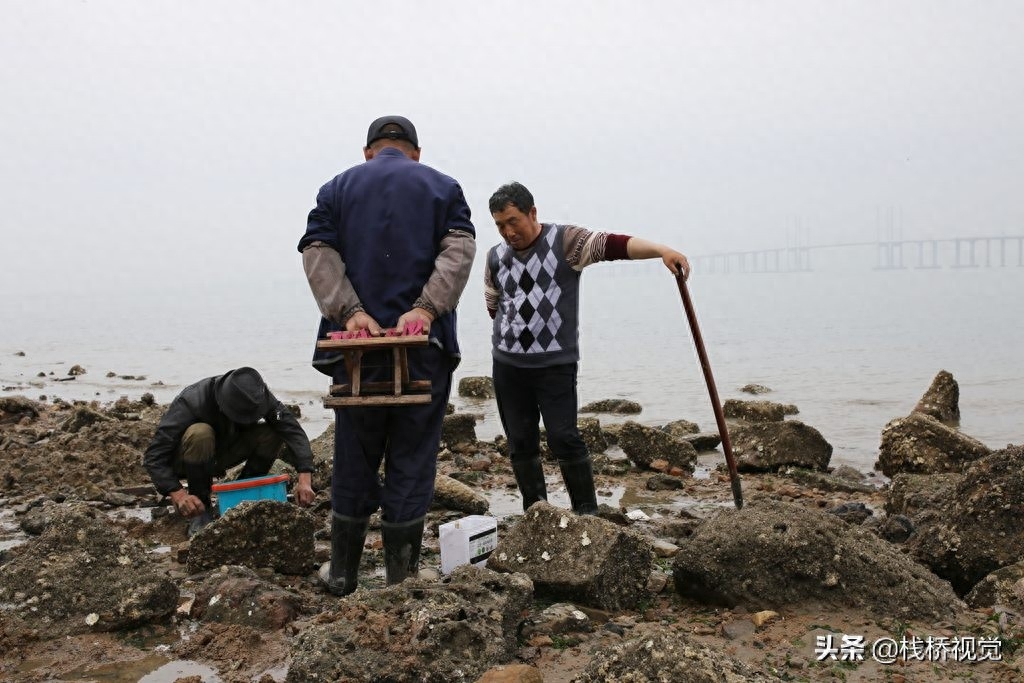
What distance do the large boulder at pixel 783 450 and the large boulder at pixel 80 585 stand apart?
519cm

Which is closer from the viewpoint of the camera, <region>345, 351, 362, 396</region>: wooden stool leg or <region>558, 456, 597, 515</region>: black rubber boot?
<region>345, 351, 362, 396</region>: wooden stool leg

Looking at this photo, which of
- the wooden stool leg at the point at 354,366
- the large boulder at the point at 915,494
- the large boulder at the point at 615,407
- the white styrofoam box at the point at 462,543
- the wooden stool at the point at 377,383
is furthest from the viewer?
the large boulder at the point at 615,407

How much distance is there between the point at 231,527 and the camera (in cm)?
423

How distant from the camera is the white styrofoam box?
4.18 metres

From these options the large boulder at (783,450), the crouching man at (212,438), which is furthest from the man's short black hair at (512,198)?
the large boulder at (783,450)

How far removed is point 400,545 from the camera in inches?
144

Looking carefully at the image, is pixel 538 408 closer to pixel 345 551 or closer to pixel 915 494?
pixel 345 551

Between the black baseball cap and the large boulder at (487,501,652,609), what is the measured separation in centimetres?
174

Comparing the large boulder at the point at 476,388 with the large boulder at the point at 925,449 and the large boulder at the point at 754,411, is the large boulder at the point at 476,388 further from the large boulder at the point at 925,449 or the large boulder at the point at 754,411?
the large boulder at the point at 925,449

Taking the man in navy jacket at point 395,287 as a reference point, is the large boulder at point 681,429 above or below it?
below

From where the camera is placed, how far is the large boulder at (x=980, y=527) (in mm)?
3991

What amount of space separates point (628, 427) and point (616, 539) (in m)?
4.03

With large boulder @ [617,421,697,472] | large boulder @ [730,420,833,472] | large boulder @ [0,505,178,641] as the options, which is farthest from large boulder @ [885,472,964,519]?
Result: large boulder @ [0,505,178,641]

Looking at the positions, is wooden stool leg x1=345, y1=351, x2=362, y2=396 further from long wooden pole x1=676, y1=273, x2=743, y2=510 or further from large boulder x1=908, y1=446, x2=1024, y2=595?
large boulder x1=908, y1=446, x2=1024, y2=595
